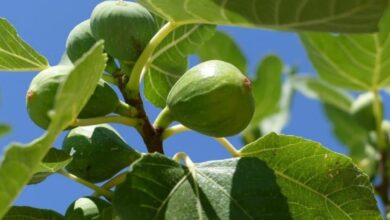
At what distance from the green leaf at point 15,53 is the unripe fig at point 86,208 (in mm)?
369

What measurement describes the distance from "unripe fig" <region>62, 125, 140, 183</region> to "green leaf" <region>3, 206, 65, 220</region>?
0.34ft

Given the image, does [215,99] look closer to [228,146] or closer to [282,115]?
[228,146]

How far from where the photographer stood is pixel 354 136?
4098 millimetres

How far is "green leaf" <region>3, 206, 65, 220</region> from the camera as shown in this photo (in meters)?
1.64

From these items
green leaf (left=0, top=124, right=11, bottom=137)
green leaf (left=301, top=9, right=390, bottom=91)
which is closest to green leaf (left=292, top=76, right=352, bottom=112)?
green leaf (left=301, top=9, right=390, bottom=91)

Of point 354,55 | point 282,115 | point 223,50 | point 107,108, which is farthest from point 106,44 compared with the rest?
point 282,115

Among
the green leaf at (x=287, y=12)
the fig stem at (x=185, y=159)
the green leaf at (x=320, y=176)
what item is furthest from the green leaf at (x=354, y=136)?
the green leaf at (x=287, y=12)

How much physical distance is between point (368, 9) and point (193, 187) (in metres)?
0.49

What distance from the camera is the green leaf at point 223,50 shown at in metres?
3.78

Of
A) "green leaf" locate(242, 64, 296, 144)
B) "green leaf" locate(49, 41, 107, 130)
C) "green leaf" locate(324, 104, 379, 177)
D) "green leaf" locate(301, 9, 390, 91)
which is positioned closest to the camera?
"green leaf" locate(49, 41, 107, 130)

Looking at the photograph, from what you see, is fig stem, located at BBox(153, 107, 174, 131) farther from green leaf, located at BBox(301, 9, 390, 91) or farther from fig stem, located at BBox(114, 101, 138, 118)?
green leaf, located at BBox(301, 9, 390, 91)

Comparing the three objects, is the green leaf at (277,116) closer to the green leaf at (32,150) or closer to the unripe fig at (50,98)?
the unripe fig at (50,98)

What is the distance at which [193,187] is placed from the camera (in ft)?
5.04

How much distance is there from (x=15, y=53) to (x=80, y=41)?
174 mm
